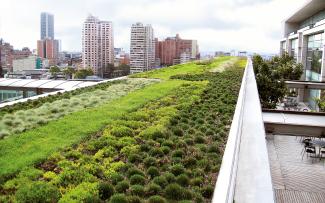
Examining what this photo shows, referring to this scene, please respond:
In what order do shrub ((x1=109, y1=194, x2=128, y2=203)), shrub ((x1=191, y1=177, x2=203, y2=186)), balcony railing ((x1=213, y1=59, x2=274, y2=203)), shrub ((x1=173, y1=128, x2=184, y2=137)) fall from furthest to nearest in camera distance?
shrub ((x1=173, y1=128, x2=184, y2=137)) → shrub ((x1=191, y1=177, x2=203, y2=186)) → shrub ((x1=109, y1=194, x2=128, y2=203)) → balcony railing ((x1=213, y1=59, x2=274, y2=203))

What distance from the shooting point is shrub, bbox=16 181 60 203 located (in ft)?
17.1

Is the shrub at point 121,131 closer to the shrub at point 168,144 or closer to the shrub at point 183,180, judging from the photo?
the shrub at point 168,144

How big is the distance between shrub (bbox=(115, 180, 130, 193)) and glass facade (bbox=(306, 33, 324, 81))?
27394 millimetres

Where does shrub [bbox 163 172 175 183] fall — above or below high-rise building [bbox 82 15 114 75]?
below

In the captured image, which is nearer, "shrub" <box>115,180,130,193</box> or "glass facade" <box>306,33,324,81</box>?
"shrub" <box>115,180,130,193</box>

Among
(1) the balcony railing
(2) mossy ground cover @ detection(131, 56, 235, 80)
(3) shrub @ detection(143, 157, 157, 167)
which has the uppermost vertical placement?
(2) mossy ground cover @ detection(131, 56, 235, 80)

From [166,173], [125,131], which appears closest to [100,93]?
[125,131]

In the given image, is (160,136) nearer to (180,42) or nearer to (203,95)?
(203,95)

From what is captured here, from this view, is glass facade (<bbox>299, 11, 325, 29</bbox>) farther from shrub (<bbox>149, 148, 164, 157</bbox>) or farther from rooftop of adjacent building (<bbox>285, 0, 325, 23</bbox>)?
shrub (<bbox>149, 148, 164, 157</bbox>)

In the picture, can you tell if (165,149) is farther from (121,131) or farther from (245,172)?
(245,172)

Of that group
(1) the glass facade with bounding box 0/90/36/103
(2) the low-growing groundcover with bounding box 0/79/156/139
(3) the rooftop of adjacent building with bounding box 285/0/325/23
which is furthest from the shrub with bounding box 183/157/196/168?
(3) the rooftop of adjacent building with bounding box 285/0/325/23

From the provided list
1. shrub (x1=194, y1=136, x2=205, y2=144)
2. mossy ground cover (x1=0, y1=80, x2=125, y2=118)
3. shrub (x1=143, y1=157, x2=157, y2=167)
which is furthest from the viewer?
mossy ground cover (x1=0, y1=80, x2=125, y2=118)

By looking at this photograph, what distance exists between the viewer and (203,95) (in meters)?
15.7

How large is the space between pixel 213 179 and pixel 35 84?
59.8 ft
